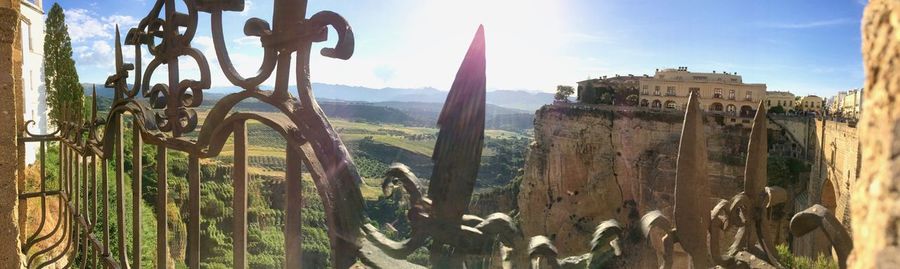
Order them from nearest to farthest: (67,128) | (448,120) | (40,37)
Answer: (448,120) → (67,128) → (40,37)

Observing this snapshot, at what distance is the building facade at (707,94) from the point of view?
3045 centimetres

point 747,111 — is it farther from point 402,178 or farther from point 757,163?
point 402,178

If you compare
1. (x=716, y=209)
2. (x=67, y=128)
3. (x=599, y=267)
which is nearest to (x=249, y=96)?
(x=599, y=267)

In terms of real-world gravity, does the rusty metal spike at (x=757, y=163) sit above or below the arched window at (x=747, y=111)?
below

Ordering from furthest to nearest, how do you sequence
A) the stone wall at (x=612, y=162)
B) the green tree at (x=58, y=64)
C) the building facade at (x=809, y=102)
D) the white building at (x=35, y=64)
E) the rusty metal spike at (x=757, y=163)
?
the building facade at (x=809, y=102) → the stone wall at (x=612, y=162) → the green tree at (x=58, y=64) → the white building at (x=35, y=64) → the rusty metal spike at (x=757, y=163)

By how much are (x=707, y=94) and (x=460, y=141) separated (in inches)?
1350

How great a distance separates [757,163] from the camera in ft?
5.19

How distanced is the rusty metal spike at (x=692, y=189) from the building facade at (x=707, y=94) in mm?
29963

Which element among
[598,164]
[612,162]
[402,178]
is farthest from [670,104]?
[402,178]

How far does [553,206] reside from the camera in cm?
3006

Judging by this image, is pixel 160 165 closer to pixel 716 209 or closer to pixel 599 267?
pixel 599 267

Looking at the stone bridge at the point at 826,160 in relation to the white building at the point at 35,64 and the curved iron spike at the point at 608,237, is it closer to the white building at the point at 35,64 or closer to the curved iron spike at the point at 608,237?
the curved iron spike at the point at 608,237

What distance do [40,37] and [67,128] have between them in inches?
632

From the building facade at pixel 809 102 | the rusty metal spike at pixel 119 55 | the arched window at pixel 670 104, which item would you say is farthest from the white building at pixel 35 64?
the building facade at pixel 809 102
